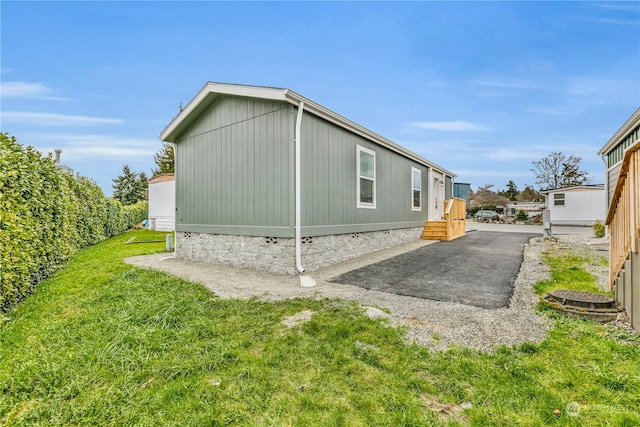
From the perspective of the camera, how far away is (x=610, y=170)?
1065 cm

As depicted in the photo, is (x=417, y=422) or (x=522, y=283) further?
(x=522, y=283)

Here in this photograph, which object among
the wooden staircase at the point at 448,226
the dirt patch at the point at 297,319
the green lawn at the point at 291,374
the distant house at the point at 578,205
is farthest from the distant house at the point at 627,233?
the distant house at the point at 578,205

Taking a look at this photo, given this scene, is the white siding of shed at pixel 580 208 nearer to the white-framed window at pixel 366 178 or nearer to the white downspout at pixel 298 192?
the white-framed window at pixel 366 178

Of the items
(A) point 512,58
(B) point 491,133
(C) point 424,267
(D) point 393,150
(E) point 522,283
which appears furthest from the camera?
(B) point 491,133

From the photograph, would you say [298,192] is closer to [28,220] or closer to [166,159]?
[28,220]

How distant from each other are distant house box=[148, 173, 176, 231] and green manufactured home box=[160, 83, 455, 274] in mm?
9678

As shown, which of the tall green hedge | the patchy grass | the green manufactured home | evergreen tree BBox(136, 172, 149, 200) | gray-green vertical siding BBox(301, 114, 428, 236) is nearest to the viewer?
the tall green hedge

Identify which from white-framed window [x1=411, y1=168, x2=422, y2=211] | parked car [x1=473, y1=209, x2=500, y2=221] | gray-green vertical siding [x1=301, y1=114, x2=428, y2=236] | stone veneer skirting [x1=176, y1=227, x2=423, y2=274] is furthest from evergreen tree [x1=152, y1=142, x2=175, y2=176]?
parked car [x1=473, y1=209, x2=500, y2=221]

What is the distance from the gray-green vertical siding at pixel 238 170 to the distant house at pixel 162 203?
32.0 ft

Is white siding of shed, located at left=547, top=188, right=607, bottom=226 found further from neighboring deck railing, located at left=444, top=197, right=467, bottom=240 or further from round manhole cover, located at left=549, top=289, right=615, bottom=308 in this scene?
round manhole cover, located at left=549, top=289, right=615, bottom=308

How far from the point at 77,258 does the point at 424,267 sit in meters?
8.54

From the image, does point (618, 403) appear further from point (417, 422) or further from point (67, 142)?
point (67, 142)

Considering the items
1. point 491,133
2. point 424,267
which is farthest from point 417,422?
point 491,133

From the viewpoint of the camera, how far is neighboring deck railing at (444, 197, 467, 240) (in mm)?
11508
